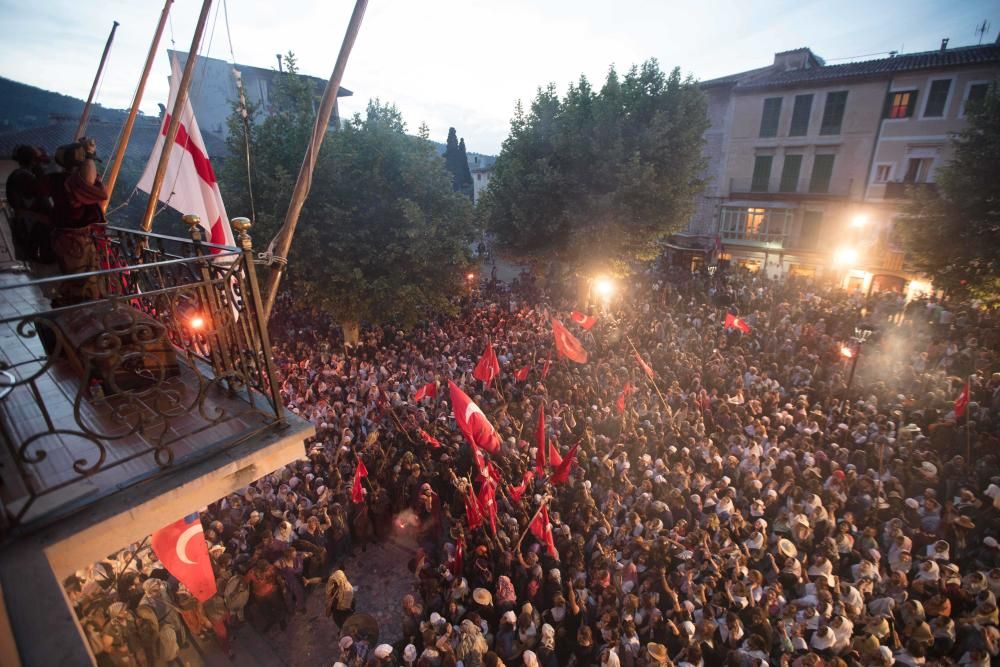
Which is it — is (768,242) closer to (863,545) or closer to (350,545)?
(863,545)

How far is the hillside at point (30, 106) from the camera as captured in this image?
3828 centimetres

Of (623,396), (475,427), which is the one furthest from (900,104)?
(475,427)

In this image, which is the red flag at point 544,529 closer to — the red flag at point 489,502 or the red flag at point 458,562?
the red flag at point 489,502

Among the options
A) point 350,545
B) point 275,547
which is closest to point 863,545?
point 350,545

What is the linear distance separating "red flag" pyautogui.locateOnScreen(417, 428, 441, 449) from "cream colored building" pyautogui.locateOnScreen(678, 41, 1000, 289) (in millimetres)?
24007

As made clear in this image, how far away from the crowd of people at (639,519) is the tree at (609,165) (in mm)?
6314

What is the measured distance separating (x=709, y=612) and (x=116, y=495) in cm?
701

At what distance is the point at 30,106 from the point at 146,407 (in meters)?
57.1

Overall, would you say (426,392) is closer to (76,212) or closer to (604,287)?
(76,212)

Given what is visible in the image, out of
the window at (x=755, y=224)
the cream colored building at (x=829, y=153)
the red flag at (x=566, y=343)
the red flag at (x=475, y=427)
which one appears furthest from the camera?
the window at (x=755, y=224)

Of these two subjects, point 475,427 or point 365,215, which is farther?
point 365,215

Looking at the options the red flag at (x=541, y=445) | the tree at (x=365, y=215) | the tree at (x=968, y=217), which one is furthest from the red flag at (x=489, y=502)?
the tree at (x=968, y=217)

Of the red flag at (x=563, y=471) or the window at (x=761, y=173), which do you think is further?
the window at (x=761, y=173)

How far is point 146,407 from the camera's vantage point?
3.34m
